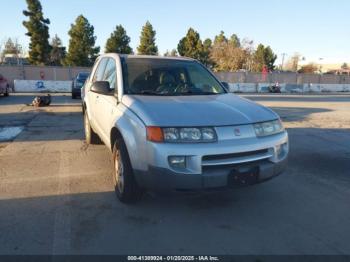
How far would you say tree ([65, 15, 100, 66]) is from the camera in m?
48.0

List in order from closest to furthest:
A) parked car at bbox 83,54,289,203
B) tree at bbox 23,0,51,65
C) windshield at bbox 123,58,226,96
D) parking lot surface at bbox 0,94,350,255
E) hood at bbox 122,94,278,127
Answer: parking lot surface at bbox 0,94,350,255 → parked car at bbox 83,54,289,203 → hood at bbox 122,94,278,127 → windshield at bbox 123,58,226,96 → tree at bbox 23,0,51,65

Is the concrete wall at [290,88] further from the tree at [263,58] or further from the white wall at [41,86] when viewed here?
the tree at [263,58]

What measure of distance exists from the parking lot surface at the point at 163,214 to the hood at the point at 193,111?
111 cm

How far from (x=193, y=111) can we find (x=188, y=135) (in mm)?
413

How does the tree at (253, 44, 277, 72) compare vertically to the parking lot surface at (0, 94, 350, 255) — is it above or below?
above

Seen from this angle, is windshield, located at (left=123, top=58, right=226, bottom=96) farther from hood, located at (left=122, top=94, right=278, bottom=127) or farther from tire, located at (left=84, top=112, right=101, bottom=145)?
tire, located at (left=84, top=112, right=101, bottom=145)

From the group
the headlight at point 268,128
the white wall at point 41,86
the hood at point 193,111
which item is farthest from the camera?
the white wall at point 41,86

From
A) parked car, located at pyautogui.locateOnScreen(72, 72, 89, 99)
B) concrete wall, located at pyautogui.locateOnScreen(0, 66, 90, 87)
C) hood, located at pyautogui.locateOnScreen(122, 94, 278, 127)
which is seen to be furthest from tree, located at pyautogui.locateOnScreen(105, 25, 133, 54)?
hood, located at pyautogui.locateOnScreen(122, 94, 278, 127)

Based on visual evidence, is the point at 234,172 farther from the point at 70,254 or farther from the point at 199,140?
the point at 70,254

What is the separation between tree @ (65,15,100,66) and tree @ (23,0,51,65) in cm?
324

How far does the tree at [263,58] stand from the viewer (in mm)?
75938

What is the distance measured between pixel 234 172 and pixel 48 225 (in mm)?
2069

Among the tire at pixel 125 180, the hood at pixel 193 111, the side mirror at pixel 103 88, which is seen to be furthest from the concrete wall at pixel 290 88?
the tire at pixel 125 180

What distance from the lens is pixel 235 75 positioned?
147ft
